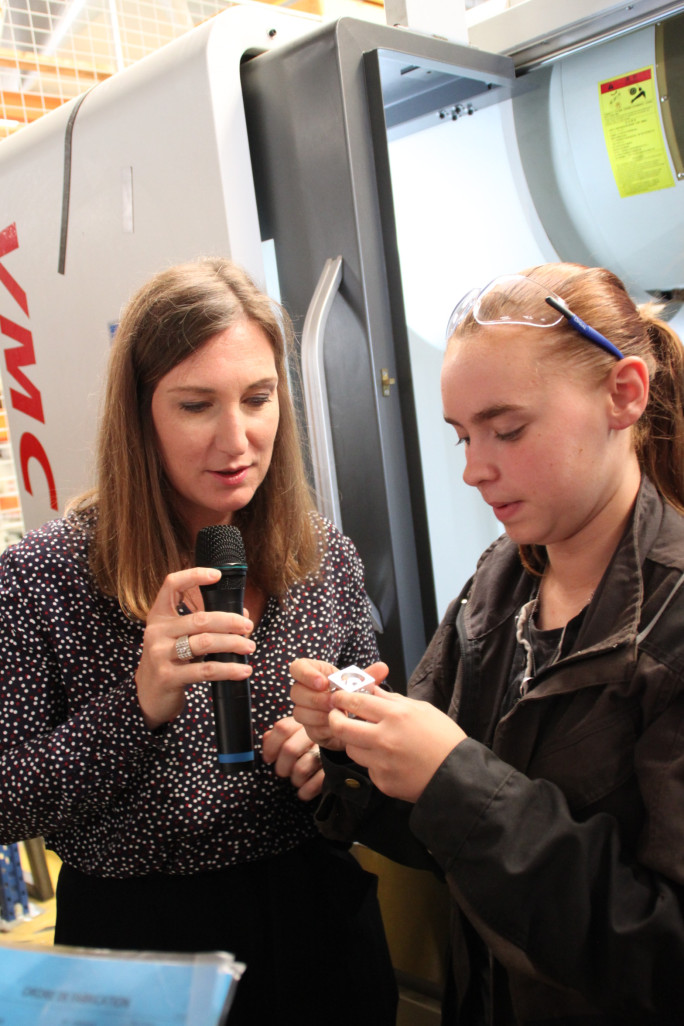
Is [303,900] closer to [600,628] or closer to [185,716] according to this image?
[185,716]

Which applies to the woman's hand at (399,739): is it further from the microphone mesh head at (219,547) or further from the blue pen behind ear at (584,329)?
the blue pen behind ear at (584,329)

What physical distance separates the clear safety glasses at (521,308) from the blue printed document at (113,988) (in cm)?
72

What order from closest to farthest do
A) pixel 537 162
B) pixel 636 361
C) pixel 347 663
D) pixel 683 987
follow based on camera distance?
1. pixel 683 987
2. pixel 636 361
3. pixel 347 663
4. pixel 537 162

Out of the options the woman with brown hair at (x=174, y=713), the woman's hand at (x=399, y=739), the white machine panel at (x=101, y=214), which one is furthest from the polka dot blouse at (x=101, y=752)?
the white machine panel at (x=101, y=214)

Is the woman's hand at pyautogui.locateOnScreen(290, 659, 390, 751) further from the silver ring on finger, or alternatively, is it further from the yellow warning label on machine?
the yellow warning label on machine

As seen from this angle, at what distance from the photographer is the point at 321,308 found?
1.53m

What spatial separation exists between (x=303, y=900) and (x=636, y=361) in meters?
0.80

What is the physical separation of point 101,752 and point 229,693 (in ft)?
0.67

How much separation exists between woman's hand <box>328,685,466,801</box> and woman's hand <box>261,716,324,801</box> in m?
0.21

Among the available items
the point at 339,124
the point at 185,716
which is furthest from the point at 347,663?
the point at 339,124

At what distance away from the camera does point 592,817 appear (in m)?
0.88

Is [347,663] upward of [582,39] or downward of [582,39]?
downward

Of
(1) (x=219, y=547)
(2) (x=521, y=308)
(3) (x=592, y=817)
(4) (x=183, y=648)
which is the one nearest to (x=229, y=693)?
(4) (x=183, y=648)

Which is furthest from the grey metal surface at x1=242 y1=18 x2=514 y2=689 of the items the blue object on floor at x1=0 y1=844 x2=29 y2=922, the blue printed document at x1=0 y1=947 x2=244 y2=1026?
the blue object on floor at x1=0 y1=844 x2=29 y2=922
